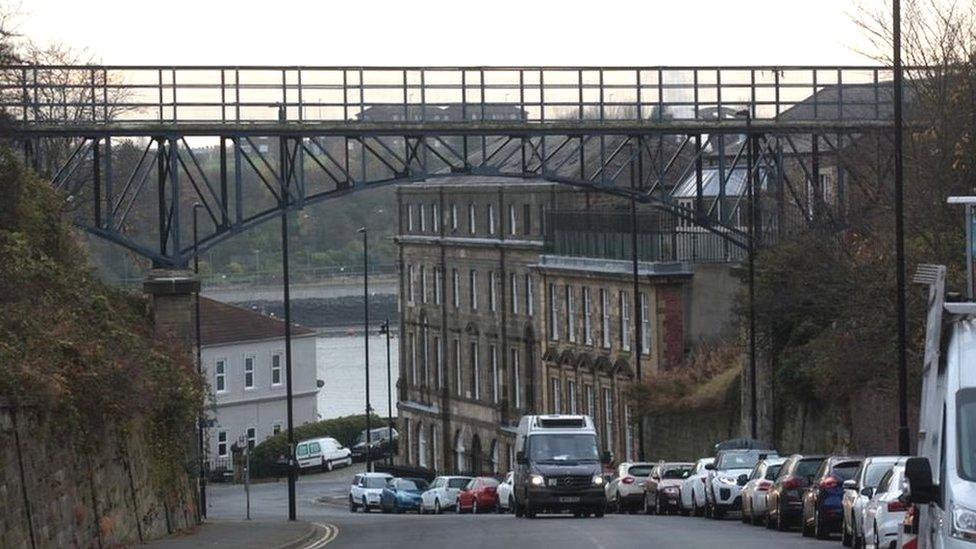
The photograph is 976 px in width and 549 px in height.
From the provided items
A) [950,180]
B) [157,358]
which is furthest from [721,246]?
[157,358]

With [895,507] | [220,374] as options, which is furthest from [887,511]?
[220,374]

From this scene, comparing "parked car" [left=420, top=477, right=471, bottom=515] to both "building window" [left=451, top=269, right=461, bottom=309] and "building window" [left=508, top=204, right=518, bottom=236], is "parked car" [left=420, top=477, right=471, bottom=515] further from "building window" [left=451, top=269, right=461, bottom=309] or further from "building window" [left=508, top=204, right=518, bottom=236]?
"building window" [left=451, top=269, right=461, bottom=309]

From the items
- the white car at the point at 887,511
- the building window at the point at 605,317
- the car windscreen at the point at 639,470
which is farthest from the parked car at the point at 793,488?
the building window at the point at 605,317

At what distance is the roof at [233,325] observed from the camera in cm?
9938

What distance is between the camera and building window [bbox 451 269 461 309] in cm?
9444

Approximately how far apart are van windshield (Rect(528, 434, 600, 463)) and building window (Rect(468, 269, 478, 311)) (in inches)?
1923

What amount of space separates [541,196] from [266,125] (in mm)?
35493

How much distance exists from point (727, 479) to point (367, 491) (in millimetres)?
28565

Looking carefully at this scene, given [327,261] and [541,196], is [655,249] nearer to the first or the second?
[541,196]

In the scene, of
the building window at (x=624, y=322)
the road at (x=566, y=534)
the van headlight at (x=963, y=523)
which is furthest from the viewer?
the building window at (x=624, y=322)

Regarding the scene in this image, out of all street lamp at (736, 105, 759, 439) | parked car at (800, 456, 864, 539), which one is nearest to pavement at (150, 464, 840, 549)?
parked car at (800, 456, 864, 539)

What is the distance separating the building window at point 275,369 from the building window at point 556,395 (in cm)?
2256

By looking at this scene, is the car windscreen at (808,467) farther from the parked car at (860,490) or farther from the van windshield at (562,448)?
the van windshield at (562,448)

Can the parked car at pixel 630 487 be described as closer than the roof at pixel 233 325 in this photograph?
Yes
